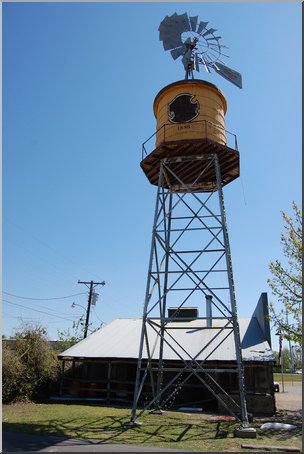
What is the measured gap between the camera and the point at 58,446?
715 cm

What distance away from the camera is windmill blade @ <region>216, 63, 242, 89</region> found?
1277cm

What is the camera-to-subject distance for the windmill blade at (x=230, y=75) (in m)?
12.8

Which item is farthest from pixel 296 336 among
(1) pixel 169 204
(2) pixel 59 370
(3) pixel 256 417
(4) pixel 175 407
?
(2) pixel 59 370

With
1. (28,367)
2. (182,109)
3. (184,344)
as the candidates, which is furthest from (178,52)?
(28,367)

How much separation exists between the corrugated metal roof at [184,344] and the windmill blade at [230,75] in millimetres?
9532

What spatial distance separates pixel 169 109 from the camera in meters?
11.9

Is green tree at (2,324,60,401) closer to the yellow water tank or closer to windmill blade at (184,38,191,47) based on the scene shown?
the yellow water tank

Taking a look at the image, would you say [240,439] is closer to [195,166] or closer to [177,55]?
[195,166]

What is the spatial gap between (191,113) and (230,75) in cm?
285

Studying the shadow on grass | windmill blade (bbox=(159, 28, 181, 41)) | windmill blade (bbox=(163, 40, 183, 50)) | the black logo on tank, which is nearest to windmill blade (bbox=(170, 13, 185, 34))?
windmill blade (bbox=(159, 28, 181, 41))

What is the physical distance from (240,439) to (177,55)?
518 inches

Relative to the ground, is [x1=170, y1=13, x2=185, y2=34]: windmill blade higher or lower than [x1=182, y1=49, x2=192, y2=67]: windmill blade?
higher

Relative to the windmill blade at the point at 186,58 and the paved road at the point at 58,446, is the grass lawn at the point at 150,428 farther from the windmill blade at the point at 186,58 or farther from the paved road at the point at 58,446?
the windmill blade at the point at 186,58

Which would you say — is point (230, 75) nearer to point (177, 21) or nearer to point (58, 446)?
point (177, 21)
